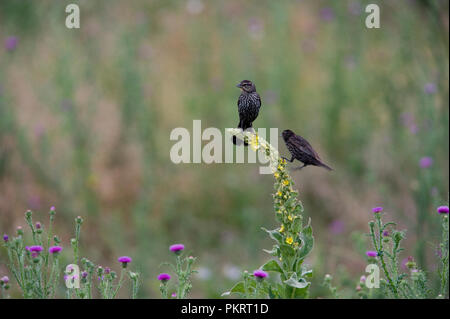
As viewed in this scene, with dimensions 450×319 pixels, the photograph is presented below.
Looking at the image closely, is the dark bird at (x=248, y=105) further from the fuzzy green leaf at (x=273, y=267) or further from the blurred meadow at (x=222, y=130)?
the blurred meadow at (x=222, y=130)

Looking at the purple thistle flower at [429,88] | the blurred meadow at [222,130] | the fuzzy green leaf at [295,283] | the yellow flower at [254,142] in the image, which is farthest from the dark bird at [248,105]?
the purple thistle flower at [429,88]

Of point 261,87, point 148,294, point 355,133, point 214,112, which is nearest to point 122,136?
point 214,112

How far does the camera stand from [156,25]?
28.1ft

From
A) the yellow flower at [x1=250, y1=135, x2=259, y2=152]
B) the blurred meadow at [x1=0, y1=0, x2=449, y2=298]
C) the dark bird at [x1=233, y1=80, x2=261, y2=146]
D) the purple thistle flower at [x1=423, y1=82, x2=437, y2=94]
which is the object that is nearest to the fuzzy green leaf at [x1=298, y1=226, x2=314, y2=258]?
the yellow flower at [x1=250, y1=135, x2=259, y2=152]

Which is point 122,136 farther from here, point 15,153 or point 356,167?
point 356,167

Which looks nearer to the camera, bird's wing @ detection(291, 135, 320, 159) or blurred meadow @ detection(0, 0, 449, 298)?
bird's wing @ detection(291, 135, 320, 159)

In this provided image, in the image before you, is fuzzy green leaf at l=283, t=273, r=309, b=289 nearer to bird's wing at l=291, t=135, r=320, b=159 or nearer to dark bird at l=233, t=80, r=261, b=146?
bird's wing at l=291, t=135, r=320, b=159

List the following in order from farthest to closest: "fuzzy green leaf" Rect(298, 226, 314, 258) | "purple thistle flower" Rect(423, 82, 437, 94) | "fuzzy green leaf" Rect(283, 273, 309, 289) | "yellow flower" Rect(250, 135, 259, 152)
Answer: "purple thistle flower" Rect(423, 82, 437, 94)
"fuzzy green leaf" Rect(298, 226, 314, 258)
"fuzzy green leaf" Rect(283, 273, 309, 289)
"yellow flower" Rect(250, 135, 259, 152)

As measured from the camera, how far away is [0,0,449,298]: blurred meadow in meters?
5.05

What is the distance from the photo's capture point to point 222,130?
6.00 meters

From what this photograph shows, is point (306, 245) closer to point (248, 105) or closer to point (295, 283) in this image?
point (295, 283)

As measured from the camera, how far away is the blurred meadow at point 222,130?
505 cm

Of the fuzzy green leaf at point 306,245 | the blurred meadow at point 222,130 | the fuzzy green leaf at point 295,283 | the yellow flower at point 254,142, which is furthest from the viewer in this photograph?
the blurred meadow at point 222,130

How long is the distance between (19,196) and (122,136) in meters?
1.33
